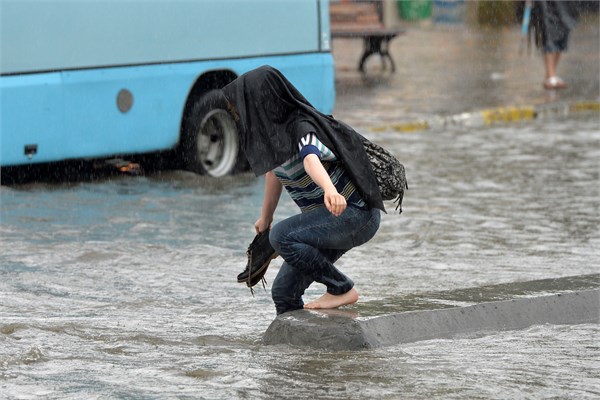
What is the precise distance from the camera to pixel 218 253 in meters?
9.33

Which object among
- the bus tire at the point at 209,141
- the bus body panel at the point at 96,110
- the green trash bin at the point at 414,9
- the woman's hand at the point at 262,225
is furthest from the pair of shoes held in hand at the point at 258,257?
the green trash bin at the point at 414,9

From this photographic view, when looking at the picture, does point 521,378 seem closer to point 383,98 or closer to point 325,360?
point 325,360

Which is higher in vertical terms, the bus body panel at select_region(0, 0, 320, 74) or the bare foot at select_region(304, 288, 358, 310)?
the bus body panel at select_region(0, 0, 320, 74)

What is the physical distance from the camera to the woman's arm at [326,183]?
6.11 meters

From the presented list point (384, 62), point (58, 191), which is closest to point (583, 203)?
point (58, 191)

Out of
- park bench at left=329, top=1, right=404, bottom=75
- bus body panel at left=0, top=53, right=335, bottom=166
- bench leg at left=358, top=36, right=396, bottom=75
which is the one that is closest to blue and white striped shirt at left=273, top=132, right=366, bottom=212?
bus body panel at left=0, top=53, right=335, bottom=166

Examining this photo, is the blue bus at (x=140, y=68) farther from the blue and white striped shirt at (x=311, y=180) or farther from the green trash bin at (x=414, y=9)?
the green trash bin at (x=414, y=9)

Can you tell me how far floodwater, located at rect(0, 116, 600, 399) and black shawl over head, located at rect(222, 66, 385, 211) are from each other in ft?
2.72

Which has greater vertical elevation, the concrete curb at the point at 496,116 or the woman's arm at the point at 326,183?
the woman's arm at the point at 326,183

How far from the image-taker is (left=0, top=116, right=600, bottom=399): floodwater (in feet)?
19.6

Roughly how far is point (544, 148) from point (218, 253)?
21.3ft

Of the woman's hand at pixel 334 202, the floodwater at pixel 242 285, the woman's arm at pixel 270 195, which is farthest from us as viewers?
the woman's arm at pixel 270 195

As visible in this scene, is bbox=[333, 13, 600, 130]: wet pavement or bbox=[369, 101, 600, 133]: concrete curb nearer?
bbox=[369, 101, 600, 133]: concrete curb

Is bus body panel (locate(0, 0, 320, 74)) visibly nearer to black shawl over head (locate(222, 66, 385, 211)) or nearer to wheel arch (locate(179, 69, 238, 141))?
wheel arch (locate(179, 69, 238, 141))
